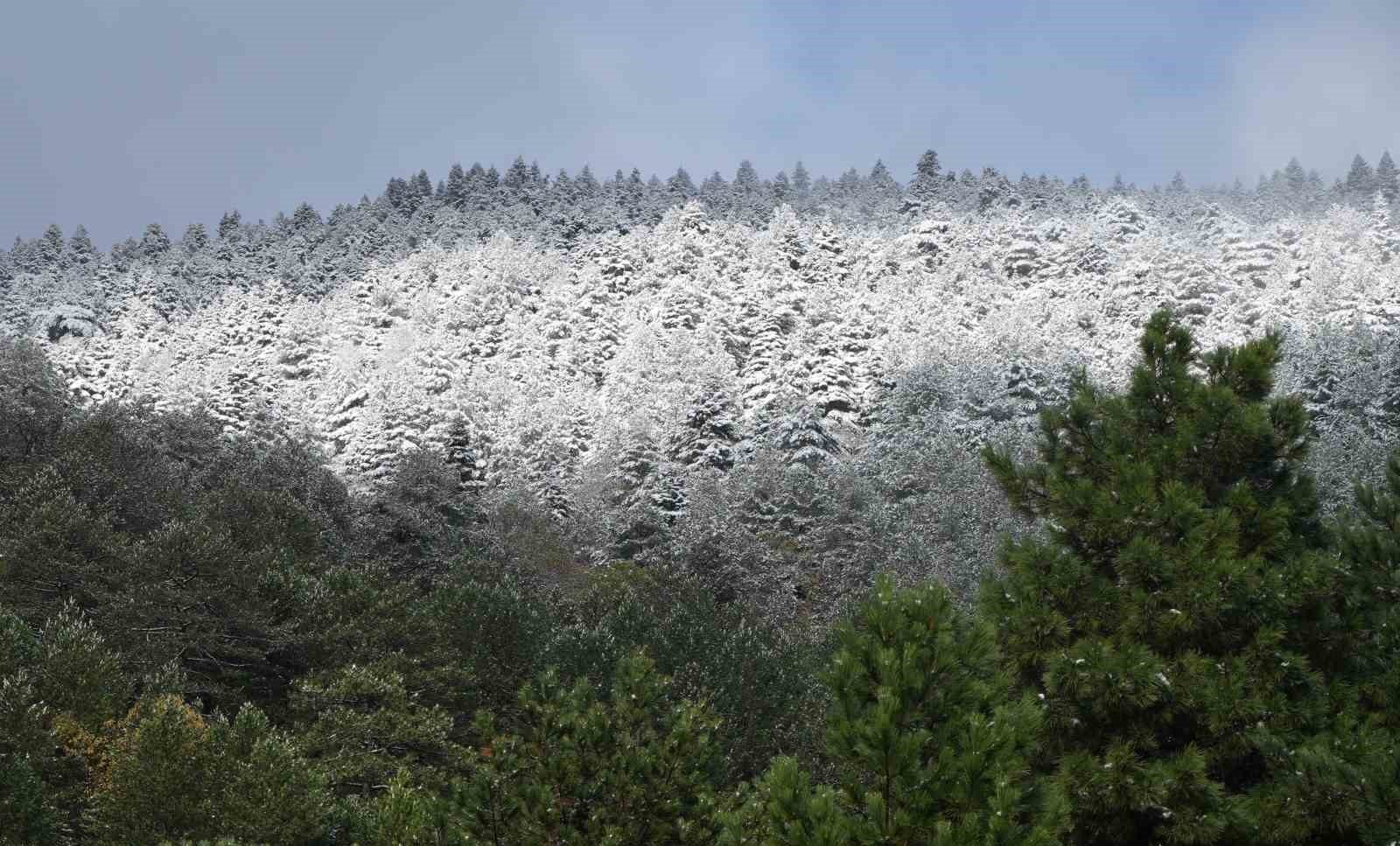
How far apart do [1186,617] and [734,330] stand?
54015mm

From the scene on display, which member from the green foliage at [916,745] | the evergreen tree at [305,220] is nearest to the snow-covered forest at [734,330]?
the evergreen tree at [305,220]

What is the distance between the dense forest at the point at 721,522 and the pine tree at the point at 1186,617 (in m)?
0.04

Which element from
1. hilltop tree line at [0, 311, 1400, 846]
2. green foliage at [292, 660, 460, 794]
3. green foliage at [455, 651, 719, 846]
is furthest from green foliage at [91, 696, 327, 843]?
green foliage at [455, 651, 719, 846]

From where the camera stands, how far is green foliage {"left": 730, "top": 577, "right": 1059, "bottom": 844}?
7.28 meters

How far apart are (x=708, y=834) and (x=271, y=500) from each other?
25.4m

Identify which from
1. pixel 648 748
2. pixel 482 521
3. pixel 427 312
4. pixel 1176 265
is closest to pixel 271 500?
pixel 482 521

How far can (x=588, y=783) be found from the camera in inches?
Result: 458

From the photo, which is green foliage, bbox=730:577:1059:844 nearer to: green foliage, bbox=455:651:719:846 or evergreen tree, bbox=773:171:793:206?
green foliage, bbox=455:651:719:846

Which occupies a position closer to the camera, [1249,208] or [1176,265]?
[1176,265]

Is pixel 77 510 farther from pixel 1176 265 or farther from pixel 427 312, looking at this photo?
pixel 1176 265

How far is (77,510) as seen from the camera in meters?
27.3

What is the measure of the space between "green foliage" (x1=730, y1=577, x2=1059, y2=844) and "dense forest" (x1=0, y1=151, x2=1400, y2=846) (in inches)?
1.4

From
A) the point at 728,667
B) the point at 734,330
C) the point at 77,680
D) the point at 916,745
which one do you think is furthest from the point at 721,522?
the point at 916,745

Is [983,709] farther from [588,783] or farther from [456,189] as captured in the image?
[456,189]
